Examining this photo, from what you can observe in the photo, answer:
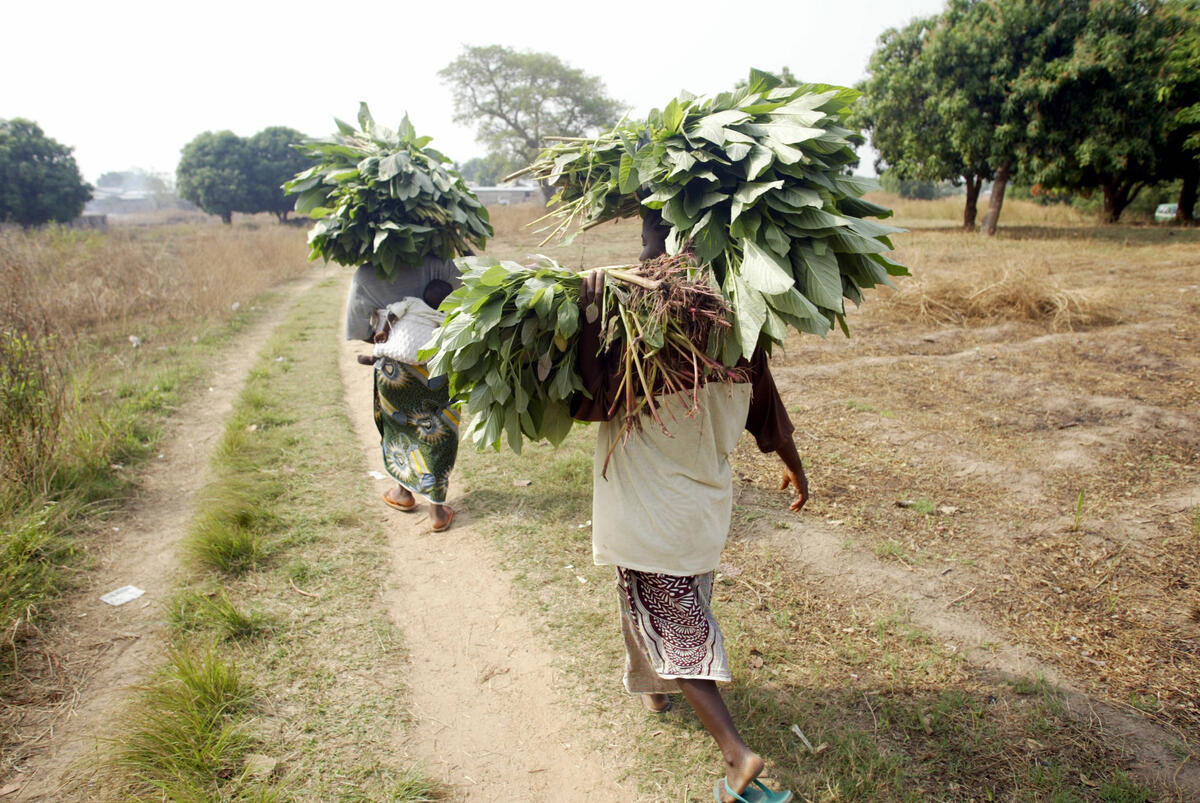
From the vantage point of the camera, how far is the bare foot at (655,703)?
263cm

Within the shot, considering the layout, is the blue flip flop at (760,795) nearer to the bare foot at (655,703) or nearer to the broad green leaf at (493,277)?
the bare foot at (655,703)

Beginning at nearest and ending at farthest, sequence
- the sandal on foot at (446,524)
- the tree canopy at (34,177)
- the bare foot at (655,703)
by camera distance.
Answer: the bare foot at (655,703), the sandal on foot at (446,524), the tree canopy at (34,177)

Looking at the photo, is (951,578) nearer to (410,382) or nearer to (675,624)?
(675,624)

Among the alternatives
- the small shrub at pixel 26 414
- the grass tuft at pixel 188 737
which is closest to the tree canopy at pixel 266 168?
the small shrub at pixel 26 414

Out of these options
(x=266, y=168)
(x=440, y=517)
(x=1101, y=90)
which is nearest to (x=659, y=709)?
(x=440, y=517)

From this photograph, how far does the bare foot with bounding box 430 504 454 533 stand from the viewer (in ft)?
13.8

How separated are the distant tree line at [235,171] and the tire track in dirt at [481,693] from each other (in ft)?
141

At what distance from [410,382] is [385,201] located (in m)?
1.08

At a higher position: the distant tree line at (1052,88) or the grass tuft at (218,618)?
the distant tree line at (1052,88)

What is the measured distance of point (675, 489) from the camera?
2.16 meters

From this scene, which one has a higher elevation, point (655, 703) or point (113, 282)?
point (113, 282)

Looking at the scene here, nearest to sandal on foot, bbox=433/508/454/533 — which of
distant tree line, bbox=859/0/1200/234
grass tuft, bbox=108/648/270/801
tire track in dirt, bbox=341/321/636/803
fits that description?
tire track in dirt, bbox=341/321/636/803

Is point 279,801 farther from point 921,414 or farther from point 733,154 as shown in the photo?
point 921,414

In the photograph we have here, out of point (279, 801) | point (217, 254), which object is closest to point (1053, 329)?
point (279, 801)
